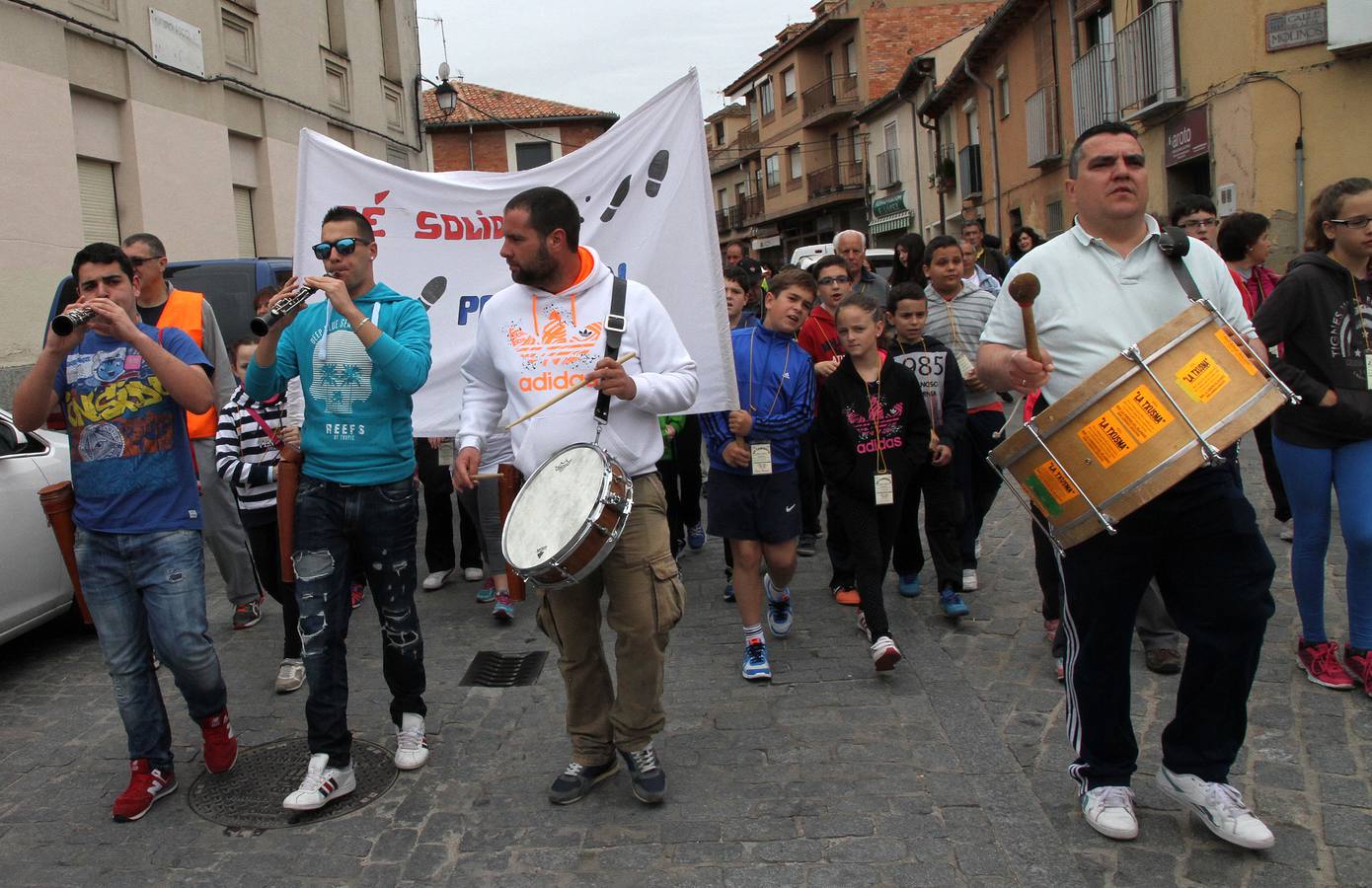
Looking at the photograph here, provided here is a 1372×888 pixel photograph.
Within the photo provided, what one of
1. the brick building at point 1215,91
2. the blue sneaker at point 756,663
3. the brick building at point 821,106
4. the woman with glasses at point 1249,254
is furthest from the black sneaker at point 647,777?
the brick building at point 821,106

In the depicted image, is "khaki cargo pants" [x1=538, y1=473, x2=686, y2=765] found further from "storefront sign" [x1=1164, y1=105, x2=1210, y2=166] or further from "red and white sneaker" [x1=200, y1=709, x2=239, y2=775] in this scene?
"storefront sign" [x1=1164, y1=105, x2=1210, y2=166]

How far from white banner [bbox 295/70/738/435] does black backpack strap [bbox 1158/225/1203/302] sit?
2.31 metres

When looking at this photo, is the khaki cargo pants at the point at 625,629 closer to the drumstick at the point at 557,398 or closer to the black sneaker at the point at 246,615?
the drumstick at the point at 557,398

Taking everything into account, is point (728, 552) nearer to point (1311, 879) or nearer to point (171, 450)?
point (171, 450)

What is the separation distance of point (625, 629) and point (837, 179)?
48887mm

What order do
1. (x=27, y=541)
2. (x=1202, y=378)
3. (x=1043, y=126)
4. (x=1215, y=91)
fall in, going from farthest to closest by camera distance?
(x=1043, y=126) < (x=1215, y=91) < (x=27, y=541) < (x=1202, y=378)

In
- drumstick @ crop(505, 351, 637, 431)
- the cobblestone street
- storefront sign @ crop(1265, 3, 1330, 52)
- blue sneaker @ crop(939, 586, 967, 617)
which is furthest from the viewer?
storefront sign @ crop(1265, 3, 1330, 52)

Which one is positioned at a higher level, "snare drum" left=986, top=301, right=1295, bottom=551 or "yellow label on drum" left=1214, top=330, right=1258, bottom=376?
"yellow label on drum" left=1214, top=330, right=1258, bottom=376

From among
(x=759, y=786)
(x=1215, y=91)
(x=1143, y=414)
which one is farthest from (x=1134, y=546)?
(x=1215, y=91)

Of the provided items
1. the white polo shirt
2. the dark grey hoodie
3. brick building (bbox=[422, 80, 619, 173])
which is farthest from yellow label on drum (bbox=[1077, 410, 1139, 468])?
brick building (bbox=[422, 80, 619, 173])

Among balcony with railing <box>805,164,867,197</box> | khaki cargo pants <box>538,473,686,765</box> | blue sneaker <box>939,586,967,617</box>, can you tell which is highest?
balcony with railing <box>805,164,867,197</box>

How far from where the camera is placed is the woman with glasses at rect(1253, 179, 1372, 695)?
4.36 m

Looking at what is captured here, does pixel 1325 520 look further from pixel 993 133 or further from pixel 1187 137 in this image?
pixel 993 133

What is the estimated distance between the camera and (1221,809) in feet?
10.9
